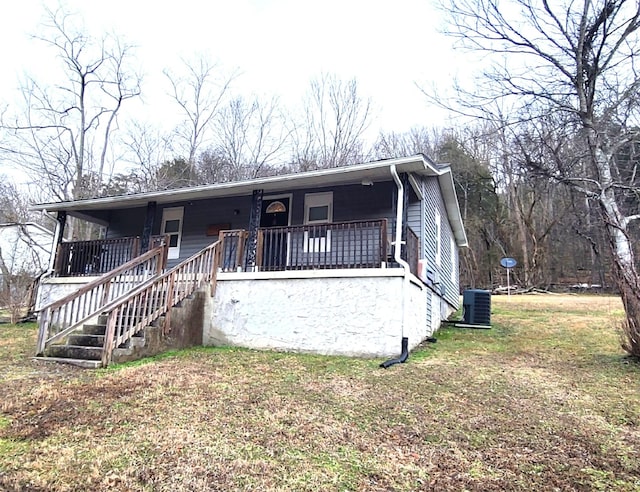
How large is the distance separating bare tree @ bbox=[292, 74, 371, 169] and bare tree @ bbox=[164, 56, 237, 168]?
16.1 feet

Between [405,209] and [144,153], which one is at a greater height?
[144,153]

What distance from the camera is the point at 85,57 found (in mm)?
19891

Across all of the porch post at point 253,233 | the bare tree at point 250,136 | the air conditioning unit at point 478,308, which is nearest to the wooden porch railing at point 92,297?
the porch post at point 253,233

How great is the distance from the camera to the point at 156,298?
677cm

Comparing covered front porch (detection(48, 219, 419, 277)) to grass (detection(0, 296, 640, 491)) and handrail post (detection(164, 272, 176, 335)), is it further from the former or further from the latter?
grass (detection(0, 296, 640, 491))

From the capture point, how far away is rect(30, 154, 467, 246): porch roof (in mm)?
7445

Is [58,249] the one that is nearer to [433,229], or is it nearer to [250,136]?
[433,229]

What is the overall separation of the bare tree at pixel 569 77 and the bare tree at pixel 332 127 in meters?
12.5

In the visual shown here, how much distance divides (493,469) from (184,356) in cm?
492

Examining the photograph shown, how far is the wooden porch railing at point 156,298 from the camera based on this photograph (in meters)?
6.07

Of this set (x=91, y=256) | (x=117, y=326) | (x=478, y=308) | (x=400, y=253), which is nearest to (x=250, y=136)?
(x=91, y=256)

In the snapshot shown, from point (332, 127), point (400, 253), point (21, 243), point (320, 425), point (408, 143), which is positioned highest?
point (408, 143)

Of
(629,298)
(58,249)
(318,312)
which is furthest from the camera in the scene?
(58,249)

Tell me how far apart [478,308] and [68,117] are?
19.6m
